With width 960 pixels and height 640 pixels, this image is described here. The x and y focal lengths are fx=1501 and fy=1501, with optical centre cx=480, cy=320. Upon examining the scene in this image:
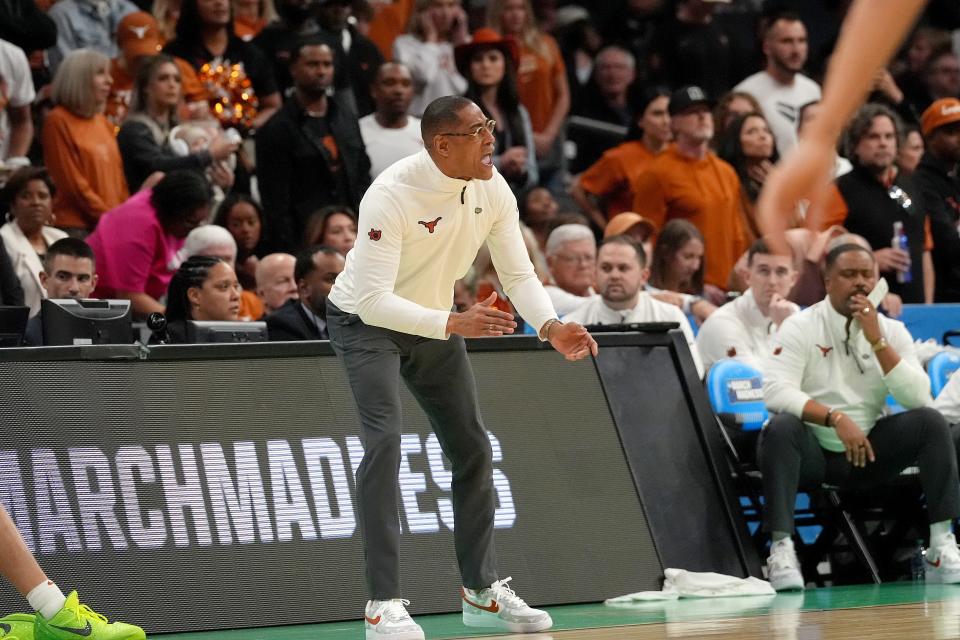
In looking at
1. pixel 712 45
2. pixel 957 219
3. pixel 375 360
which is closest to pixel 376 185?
pixel 375 360

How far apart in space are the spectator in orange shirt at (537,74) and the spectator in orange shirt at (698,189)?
4.89 feet

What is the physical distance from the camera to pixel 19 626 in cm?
541

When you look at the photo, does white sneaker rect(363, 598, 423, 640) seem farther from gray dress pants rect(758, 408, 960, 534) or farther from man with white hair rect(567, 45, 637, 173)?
man with white hair rect(567, 45, 637, 173)

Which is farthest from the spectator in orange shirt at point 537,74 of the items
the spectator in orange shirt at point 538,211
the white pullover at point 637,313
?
the white pullover at point 637,313

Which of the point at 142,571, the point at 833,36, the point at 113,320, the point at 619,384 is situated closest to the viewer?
the point at 142,571

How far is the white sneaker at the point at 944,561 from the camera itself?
705 cm

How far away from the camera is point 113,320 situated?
21.1 ft

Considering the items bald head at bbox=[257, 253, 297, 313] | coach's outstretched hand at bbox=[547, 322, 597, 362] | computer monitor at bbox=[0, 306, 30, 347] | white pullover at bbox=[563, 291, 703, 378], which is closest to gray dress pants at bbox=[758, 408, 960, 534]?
white pullover at bbox=[563, 291, 703, 378]

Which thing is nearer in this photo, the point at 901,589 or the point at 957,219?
the point at 901,589

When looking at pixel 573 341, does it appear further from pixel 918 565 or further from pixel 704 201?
pixel 704 201

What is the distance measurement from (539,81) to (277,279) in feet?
15.0

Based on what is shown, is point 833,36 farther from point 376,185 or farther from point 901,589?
point 376,185

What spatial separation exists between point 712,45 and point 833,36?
9.11 ft

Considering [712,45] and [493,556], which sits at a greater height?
[712,45]
